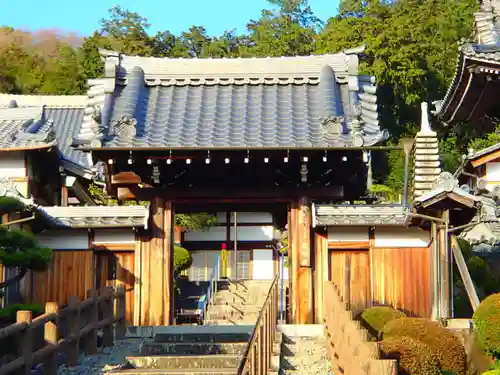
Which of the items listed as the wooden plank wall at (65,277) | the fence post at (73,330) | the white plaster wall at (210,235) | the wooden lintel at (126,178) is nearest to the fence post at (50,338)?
the fence post at (73,330)

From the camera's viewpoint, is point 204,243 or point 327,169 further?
point 204,243

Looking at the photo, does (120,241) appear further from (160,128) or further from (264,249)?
(264,249)

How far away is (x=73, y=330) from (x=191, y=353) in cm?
186

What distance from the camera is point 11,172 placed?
58.8ft

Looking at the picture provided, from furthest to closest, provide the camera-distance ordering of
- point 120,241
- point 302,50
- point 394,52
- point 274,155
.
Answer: point 302,50 → point 394,52 → point 120,241 → point 274,155

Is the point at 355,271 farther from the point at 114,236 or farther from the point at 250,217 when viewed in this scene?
the point at 250,217

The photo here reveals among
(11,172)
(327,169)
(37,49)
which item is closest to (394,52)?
(11,172)

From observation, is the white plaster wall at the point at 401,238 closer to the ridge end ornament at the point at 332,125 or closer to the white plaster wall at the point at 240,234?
the ridge end ornament at the point at 332,125

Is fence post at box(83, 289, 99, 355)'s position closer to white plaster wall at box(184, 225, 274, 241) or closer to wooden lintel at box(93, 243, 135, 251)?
wooden lintel at box(93, 243, 135, 251)

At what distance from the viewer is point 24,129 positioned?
18141 mm

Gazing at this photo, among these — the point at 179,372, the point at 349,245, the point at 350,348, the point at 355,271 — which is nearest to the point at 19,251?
the point at 179,372

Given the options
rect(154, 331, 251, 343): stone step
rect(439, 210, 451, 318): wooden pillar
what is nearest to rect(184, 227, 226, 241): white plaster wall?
rect(154, 331, 251, 343): stone step

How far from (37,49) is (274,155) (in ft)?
168

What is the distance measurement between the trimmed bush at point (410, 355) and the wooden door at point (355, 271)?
204 inches
